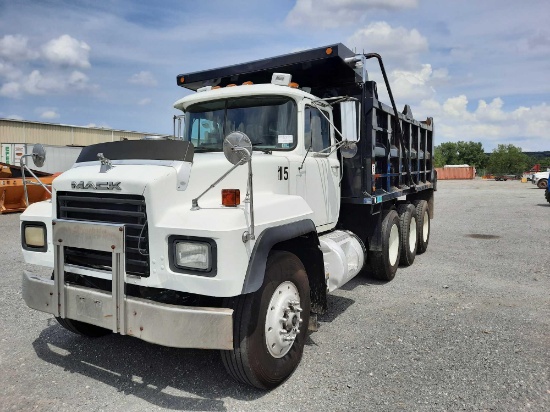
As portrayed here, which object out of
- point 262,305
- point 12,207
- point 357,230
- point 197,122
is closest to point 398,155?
point 357,230

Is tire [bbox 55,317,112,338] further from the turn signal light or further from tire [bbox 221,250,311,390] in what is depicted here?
the turn signal light

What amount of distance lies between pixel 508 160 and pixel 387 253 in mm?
116221

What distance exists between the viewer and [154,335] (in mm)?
3014

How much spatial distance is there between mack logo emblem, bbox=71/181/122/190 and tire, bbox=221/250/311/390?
1185 millimetres

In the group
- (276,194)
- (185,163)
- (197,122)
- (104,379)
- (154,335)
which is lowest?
(104,379)

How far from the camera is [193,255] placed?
9.75 feet

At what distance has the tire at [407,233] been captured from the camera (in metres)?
7.48

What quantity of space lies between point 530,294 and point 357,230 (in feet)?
8.13

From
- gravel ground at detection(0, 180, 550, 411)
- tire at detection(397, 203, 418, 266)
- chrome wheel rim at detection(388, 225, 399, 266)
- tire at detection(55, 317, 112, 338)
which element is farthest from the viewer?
tire at detection(397, 203, 418, 266)

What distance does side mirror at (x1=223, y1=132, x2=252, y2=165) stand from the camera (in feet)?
9.63

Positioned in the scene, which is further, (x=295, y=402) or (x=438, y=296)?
(x=438, y=296)

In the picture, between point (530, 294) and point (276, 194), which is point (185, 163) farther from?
point (530, 294)

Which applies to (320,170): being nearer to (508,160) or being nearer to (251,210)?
(251,210)

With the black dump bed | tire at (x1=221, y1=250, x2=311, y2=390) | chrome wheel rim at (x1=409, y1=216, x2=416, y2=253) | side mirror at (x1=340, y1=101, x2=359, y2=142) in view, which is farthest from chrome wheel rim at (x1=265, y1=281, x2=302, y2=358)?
chrome wheel rim at (x1=409, y1=216, x2=416, y2=253)
